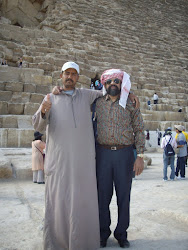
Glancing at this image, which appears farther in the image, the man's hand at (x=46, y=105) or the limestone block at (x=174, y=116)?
the limestone block at (x=174, y=116)

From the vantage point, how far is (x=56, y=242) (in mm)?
2080

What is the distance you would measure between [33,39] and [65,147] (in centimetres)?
1577

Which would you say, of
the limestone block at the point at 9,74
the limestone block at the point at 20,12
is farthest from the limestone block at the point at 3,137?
the limestone block at the point at 20,12

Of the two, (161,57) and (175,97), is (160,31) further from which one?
(175,97)

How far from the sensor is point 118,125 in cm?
225

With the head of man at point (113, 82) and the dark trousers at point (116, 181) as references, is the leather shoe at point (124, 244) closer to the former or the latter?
the dark trousers at point (116, 181)

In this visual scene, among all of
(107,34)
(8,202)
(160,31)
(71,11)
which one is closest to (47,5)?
(71,11)

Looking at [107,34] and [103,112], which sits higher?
[107,34]

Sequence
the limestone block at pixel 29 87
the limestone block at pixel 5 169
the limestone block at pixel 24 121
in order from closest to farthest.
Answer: the limestone block at pixel 5 169 → the limestone block at pixel 24 121 → the limestone block at pixel 29 87

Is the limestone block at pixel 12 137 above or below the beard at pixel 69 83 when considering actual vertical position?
below

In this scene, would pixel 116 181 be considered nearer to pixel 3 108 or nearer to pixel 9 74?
pixel 3 108

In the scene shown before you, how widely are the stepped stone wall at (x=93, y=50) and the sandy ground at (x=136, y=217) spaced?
4.89 meters

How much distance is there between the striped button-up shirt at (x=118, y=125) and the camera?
2242 millimetres

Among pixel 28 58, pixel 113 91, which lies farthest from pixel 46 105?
pixel 28 58
